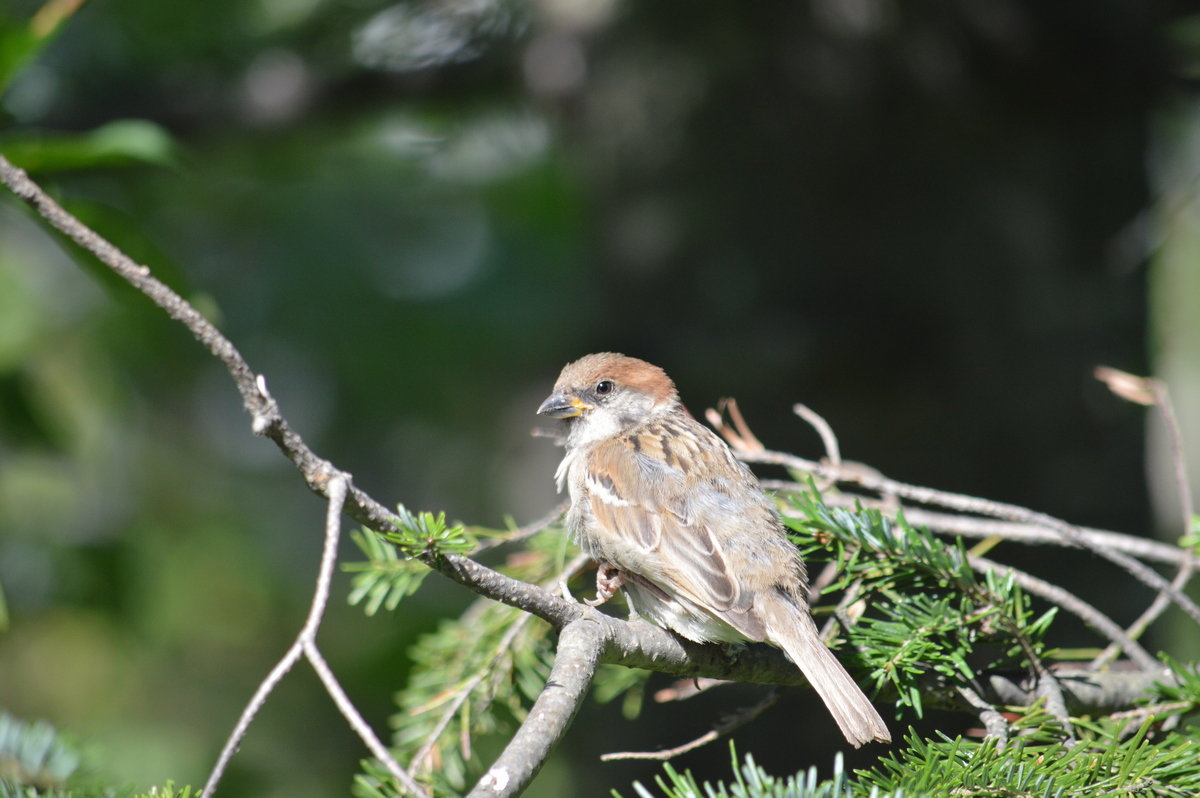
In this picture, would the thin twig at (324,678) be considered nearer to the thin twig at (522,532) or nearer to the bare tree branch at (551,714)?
the bare tree branch at (551,714)

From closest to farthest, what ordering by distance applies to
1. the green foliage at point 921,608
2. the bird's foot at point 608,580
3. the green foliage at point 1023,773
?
the green foliage at point 1023,773
the green foliage at point 921,608
the bird's foot at point 608,580

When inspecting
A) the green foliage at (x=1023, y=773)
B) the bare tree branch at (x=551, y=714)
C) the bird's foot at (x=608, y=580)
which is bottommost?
the green foliage at (x=1023, y=773)

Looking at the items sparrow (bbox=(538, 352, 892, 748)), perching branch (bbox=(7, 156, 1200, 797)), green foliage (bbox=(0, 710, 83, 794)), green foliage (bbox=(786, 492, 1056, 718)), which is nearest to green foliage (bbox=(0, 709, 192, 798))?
green foliage (bbox=(0, 710, 83, 794))

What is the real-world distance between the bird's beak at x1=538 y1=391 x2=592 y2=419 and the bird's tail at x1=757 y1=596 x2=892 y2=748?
1166mm

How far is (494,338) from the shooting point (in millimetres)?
5461

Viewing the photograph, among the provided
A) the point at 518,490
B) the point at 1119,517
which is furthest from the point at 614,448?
the point at 518,490

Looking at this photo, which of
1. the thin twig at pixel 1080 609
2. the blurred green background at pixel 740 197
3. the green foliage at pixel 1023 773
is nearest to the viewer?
the green foliage at pixel 1023 773

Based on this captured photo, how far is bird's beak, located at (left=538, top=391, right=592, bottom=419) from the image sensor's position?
2.78m

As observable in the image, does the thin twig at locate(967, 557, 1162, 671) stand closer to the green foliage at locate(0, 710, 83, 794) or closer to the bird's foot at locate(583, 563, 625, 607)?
the bird's foot at locate(583, 563, 625, 607)

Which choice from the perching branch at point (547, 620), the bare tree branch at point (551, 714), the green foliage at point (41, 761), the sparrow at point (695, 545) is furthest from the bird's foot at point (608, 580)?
the green foliage at point (41, 761)

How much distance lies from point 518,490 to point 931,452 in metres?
2.60

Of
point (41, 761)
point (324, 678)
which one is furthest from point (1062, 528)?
point (41, 761)

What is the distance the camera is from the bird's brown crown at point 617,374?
278 centimetres

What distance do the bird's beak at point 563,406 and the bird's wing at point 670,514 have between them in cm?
25
